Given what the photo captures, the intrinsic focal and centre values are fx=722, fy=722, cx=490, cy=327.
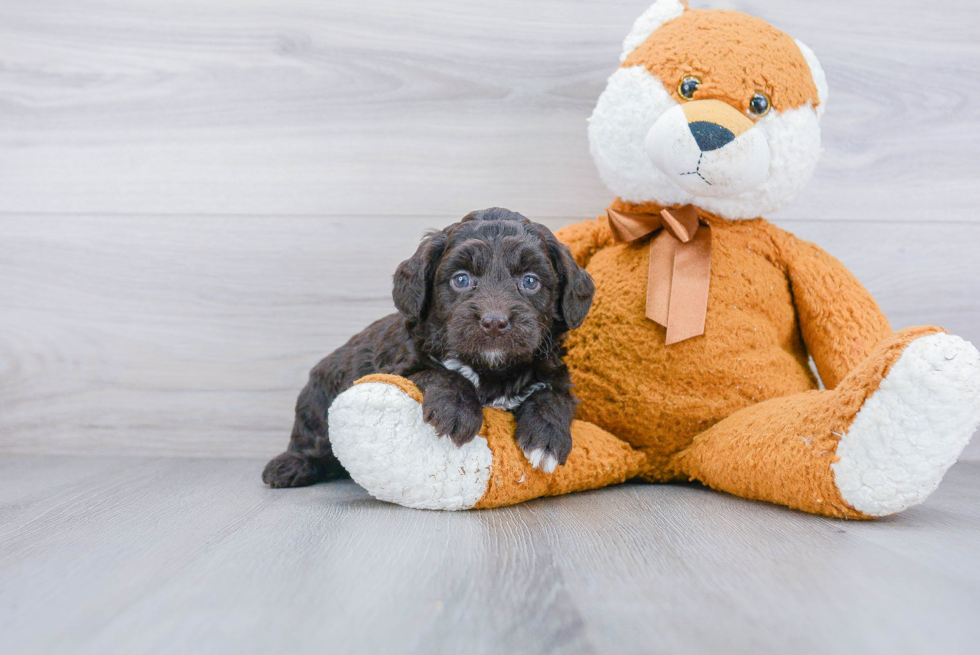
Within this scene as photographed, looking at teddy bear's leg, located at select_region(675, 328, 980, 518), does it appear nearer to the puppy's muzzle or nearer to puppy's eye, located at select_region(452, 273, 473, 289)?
the puppy's muzzle

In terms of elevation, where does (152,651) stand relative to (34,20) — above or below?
below

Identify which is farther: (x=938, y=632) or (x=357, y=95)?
(x=357, y=95)

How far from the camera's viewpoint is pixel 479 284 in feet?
4.47

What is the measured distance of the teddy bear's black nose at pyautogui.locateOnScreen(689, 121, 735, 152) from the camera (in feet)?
4.67

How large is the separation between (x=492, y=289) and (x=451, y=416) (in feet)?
0.83

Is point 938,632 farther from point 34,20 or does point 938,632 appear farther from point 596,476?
point 34,20

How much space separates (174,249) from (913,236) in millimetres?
2121

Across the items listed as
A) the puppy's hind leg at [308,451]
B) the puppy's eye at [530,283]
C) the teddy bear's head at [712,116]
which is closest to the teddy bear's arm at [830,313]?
the teddy bear's head at [712,116]

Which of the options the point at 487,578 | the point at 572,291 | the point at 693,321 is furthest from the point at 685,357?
the point at 487,578

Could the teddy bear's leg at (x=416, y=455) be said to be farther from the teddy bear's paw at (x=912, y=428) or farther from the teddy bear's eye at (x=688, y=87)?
the teddy bear's eye at (x=688, y=87)

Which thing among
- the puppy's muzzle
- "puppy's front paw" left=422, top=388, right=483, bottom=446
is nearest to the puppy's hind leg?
"puppy's front paw" left=422, top=388, right=483, bottom=446

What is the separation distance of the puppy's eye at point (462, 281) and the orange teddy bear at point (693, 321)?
22 cm

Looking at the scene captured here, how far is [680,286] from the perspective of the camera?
1528 mm

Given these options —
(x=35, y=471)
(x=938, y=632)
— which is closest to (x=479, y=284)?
(x=938, y=632)
